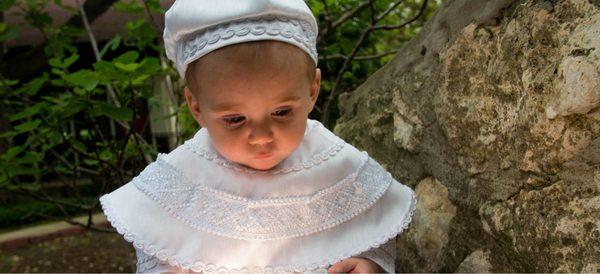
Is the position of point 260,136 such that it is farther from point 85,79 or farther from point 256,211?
point 85,79

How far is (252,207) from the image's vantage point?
169 cm

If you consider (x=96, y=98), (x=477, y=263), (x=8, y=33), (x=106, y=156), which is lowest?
(x=106, y=156)

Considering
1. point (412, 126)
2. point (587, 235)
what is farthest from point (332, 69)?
point (587, 235)

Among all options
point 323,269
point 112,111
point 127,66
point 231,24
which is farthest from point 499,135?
point 112,111

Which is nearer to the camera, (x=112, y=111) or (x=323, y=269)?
(x=323, y=269)

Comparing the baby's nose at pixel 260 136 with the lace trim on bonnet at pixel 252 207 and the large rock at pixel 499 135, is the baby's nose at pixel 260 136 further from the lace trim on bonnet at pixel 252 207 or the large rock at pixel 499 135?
the large rock at pixel 499 135

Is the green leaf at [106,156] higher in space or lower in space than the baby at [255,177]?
lower

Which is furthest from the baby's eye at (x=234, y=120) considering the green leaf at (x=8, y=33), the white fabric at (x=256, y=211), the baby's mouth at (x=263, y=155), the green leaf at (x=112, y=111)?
the green leaf at (x=8, y=33)

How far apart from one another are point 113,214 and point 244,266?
44 centimetres

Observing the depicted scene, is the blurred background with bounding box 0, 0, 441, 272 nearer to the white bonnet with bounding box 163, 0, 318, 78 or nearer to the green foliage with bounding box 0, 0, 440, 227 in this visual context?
the green foliage with bounding box 0, 0, 440, 227

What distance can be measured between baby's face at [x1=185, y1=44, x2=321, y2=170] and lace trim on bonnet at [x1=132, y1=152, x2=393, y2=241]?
0.15 metres

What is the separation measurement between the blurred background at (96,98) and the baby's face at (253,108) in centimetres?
97

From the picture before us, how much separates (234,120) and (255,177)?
0.25 metres

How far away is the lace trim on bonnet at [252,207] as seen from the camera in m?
1.68
